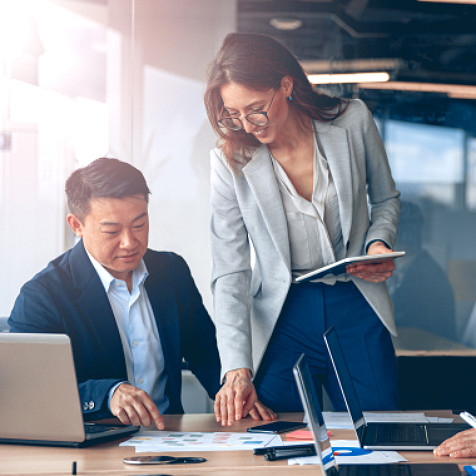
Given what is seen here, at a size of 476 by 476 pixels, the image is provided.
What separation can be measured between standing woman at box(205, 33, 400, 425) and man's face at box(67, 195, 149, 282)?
0.26 m

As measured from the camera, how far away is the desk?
1317mm

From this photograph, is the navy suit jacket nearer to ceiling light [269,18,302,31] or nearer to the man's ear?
the man's ear

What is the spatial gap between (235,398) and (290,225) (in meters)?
0.57

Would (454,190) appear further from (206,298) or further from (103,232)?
(103,232)

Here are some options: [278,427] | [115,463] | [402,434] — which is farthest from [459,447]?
[115,463]

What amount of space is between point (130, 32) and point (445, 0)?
177 cm

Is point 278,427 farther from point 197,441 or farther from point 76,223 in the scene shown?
point 76,223

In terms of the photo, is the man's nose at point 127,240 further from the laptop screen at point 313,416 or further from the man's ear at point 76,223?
the laptop screen at point 313,416

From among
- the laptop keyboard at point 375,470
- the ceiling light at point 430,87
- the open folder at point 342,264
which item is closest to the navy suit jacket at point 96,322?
the open folder at point 342,264

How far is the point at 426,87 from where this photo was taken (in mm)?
3832

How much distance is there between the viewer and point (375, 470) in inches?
51.0

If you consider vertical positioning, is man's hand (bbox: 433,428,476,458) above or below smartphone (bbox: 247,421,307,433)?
above

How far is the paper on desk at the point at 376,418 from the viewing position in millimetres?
1717

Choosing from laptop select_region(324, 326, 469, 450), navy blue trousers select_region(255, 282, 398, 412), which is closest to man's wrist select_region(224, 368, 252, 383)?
navy blue trousers select_region(255, 282, 398, 412)
